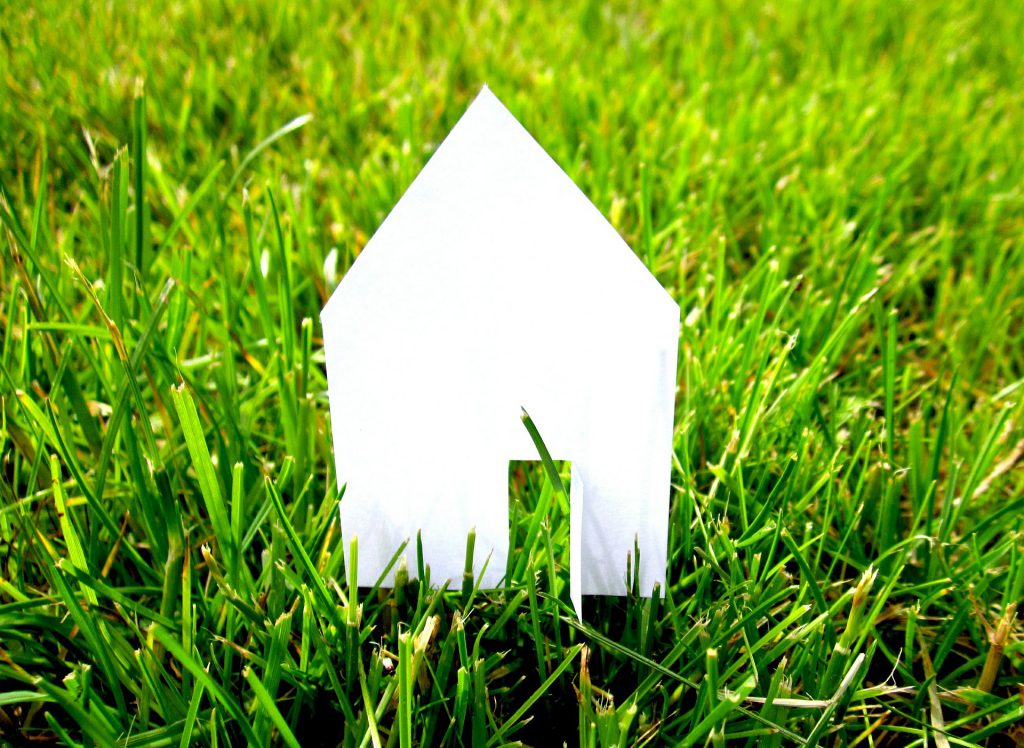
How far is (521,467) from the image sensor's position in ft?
3.73

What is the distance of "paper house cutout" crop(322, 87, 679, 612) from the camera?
71 centimetres

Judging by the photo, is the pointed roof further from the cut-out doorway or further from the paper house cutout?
the cut-out doorway

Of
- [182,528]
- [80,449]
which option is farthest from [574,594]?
[80,449]

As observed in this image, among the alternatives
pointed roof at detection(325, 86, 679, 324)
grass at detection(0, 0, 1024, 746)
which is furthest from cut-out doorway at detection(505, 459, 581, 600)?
pointed roof at detection(325, 86, 679, 324)

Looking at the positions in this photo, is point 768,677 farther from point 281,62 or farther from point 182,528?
point 281,62

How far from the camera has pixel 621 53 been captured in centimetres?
243

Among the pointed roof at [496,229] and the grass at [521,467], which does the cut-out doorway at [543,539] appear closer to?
the grass at [521,467]

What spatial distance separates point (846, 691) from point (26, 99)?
203 centimetres

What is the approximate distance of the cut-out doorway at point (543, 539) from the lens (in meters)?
0.87

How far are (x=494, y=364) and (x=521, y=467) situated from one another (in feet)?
1.29

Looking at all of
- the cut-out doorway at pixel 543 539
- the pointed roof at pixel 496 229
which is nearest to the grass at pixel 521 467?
the cut-out doorway at pixel 543 539

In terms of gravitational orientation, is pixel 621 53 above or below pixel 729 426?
above

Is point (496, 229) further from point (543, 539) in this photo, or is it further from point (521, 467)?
point (521, 467)

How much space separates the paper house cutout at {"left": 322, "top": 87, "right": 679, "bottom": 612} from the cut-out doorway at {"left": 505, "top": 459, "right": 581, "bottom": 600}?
0.04 meters
